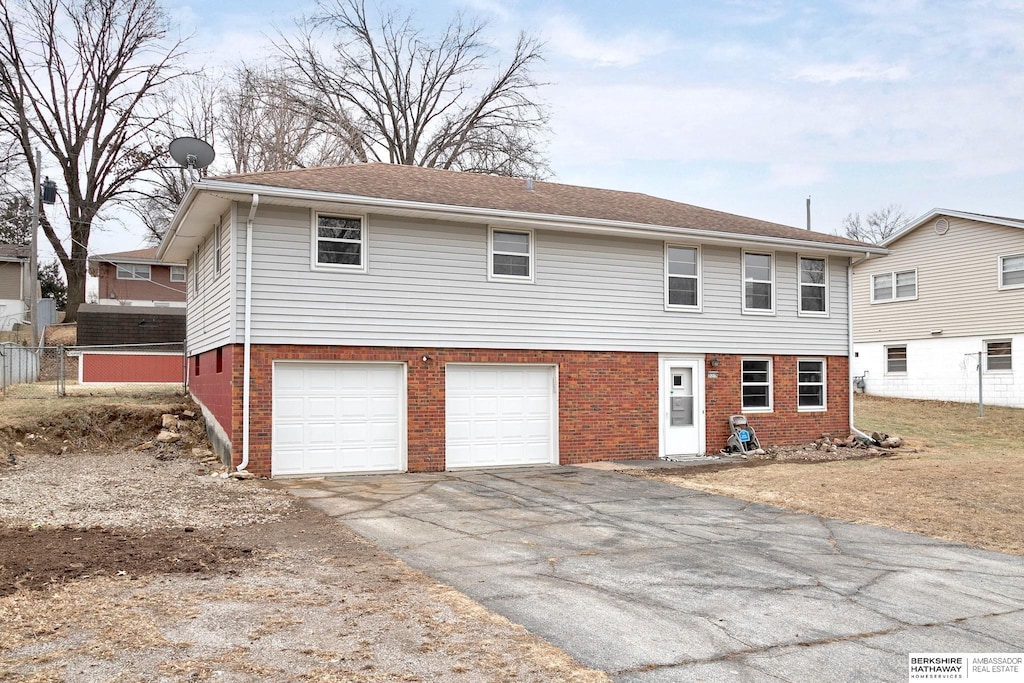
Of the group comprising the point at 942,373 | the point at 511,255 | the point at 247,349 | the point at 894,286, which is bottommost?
the point at 942,373


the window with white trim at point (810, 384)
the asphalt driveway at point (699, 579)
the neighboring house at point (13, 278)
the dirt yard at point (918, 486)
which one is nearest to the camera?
the asphalt driveway at point (699, 579)

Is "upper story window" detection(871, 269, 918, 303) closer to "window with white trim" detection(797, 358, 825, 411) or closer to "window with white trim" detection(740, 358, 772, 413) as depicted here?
"window with white trim" detection(797, 358, 825, 411)

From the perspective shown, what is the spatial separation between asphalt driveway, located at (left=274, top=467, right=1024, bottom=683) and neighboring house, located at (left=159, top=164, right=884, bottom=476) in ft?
7.45

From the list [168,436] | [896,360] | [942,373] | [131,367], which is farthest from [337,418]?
[896,360]

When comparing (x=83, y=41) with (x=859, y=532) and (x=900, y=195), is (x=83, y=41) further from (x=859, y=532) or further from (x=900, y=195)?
(x=900, y=195)

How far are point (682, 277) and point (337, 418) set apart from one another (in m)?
7.40

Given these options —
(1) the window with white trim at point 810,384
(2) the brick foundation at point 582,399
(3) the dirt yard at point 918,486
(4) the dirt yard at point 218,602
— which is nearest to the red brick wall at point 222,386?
(2) the brick foundation at point 582,399

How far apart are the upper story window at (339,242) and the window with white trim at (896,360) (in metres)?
21.5

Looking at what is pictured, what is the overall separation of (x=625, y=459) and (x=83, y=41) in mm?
28200

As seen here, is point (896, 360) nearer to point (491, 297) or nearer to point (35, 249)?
point (491, 297)

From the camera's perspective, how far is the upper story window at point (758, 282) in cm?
1700

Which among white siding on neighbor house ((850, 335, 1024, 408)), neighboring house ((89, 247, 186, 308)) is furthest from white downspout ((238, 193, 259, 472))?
neighboring house ((89, 247, 186, 308))

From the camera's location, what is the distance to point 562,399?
15133mm

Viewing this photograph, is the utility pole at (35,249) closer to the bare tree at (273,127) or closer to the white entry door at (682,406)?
the bare tree at (273,127)
